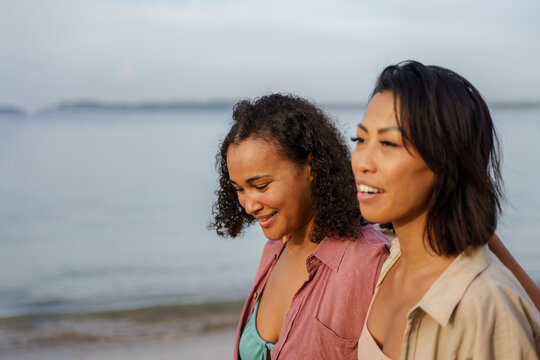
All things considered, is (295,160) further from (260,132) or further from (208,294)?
(208,294)

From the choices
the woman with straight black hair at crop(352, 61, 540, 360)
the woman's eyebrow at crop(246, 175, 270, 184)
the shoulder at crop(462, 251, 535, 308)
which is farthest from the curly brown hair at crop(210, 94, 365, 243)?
the shoulder at crop(462, 251, 535, 308)

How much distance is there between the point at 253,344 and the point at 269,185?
733 mm

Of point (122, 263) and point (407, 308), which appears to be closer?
point (407, 308)

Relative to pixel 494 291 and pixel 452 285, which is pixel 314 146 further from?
pixel 494 291

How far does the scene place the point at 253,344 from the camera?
2.71 metres

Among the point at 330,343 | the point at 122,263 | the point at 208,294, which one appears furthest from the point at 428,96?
the point at 122,263

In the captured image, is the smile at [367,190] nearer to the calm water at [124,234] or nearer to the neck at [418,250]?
the neck at [418,250]

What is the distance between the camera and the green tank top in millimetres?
2658

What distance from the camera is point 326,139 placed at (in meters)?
2.73

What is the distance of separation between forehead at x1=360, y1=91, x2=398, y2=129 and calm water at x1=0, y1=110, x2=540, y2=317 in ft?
3.46

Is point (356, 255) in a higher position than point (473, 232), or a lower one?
lower

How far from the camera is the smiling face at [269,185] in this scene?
8.43ft

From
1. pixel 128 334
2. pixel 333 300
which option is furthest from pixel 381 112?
pixel 128 334

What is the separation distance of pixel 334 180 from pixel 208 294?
5400 millimetres
